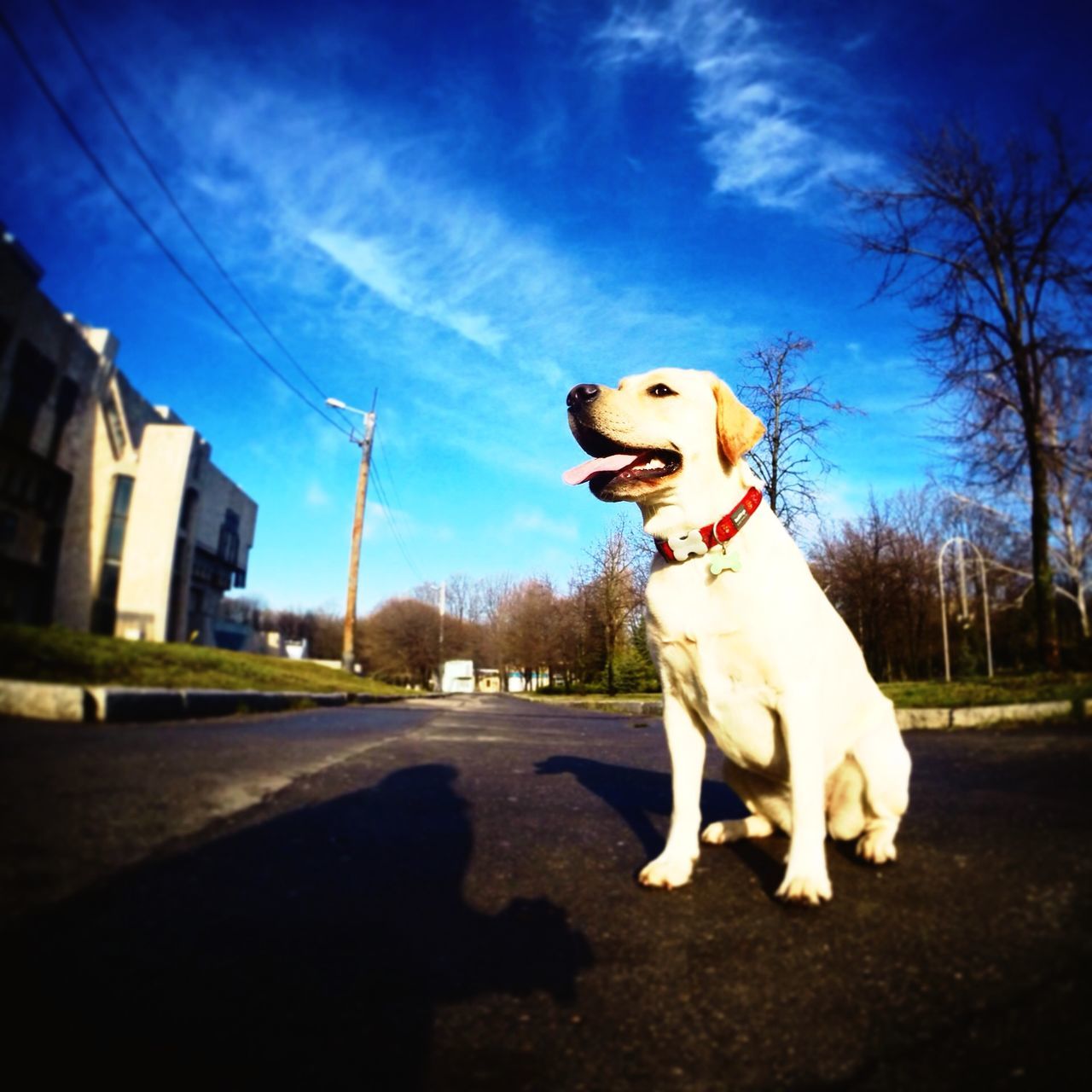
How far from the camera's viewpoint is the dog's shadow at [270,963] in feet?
2.93

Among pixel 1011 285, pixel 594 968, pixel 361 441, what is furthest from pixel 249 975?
pixel 361 441

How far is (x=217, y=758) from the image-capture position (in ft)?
6.46

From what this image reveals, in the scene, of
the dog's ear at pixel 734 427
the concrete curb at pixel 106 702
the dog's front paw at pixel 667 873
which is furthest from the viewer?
the dog's ear at pixel 734 427

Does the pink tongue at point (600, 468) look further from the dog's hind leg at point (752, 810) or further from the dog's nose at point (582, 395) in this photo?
the dog's hind leg at point (752, 810)

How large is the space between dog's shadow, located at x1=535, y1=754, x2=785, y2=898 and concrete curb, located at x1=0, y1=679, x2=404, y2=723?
4.99ft

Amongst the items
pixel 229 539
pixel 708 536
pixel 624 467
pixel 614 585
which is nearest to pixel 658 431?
pixel 624 467

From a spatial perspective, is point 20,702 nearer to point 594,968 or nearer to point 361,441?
point 594,968

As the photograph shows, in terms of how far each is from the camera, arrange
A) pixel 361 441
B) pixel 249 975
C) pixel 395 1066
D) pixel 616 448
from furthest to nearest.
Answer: pixel 361 441, pixel 616 448, pixel 249 975, pixel 395 1066

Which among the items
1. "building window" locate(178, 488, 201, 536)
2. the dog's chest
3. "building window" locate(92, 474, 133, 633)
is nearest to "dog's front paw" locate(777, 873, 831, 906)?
the dog's chest

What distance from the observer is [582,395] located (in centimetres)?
279

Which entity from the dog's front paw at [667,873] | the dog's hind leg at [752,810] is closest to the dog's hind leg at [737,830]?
Result: the dog's hind leg at [752,810]

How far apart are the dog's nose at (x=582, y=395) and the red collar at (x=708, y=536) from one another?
815 mm

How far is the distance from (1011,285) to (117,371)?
618 inches

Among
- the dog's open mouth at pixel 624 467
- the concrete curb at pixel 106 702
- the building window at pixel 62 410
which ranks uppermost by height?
the dog's open mouth at pixel 624 467
